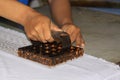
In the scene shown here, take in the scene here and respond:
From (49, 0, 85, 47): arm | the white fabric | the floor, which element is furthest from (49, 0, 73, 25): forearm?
the white fabric

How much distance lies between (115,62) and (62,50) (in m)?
0.19

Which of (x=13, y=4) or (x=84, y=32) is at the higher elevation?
(x=13, y=4)

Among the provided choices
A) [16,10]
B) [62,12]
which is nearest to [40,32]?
[16,10]

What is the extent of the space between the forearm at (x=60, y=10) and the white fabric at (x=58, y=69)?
0.34 metres

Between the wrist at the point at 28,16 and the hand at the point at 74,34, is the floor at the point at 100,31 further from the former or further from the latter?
the wrist at the point at 28,16

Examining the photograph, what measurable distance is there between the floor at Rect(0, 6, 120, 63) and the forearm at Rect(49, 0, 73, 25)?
0.11 metres

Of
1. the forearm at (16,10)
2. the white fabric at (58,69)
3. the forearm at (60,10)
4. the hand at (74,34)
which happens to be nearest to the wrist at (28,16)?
the forearm at (16,10)

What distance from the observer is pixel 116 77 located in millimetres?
813

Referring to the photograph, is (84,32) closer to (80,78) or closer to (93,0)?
(80,78)

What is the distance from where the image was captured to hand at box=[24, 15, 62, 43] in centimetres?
79

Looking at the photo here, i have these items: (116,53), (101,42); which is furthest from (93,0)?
(116,53)

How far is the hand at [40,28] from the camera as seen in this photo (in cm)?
79

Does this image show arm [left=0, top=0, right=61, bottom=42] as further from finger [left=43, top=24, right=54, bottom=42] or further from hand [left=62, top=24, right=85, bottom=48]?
hand [left=62, top=24, right=85, bottom=48]

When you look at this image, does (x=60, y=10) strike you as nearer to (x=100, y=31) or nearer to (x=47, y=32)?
(x=100, y=31)
